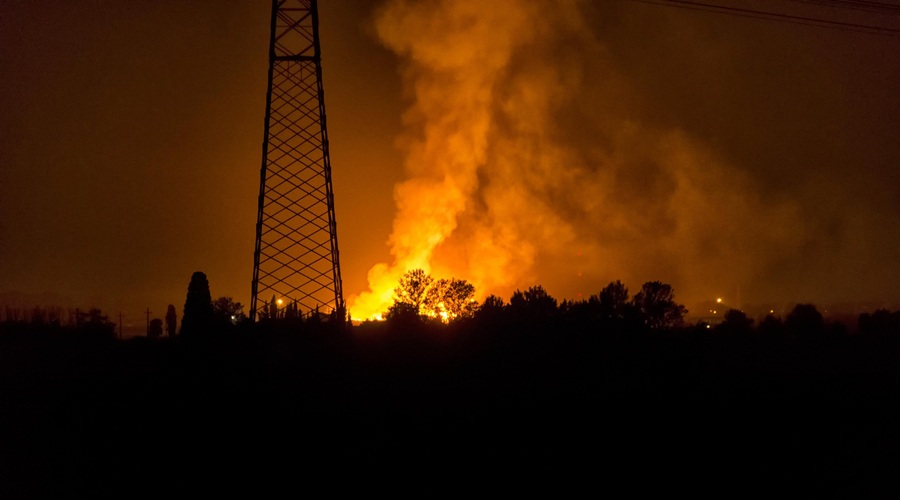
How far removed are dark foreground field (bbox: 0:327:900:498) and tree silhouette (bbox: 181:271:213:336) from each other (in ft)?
2.95

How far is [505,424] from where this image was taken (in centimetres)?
1900

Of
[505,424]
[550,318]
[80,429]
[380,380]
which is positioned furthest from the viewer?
[550,318]

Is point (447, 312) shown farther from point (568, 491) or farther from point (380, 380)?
point (568, 491)

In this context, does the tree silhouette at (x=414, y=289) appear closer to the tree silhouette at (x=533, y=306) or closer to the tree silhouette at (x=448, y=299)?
the tree silhouette at (x=448, y=299)

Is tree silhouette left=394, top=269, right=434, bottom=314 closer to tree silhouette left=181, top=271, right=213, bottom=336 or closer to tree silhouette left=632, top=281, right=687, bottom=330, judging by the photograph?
tree silhouette left=632, top=281, right=687, bottom=330

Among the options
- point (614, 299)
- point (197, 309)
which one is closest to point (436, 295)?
point (614, 299)

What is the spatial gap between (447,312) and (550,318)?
16231 millimetres

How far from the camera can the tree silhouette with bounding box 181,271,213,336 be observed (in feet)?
77.2

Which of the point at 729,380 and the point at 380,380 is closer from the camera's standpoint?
the point at 380,380

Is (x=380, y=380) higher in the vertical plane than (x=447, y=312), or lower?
lower

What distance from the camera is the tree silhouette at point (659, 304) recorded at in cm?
3931

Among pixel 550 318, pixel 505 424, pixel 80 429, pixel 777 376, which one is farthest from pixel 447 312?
pixel 80 429

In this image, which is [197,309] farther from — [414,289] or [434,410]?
[414,289]

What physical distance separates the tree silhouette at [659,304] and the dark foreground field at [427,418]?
13138 mm
